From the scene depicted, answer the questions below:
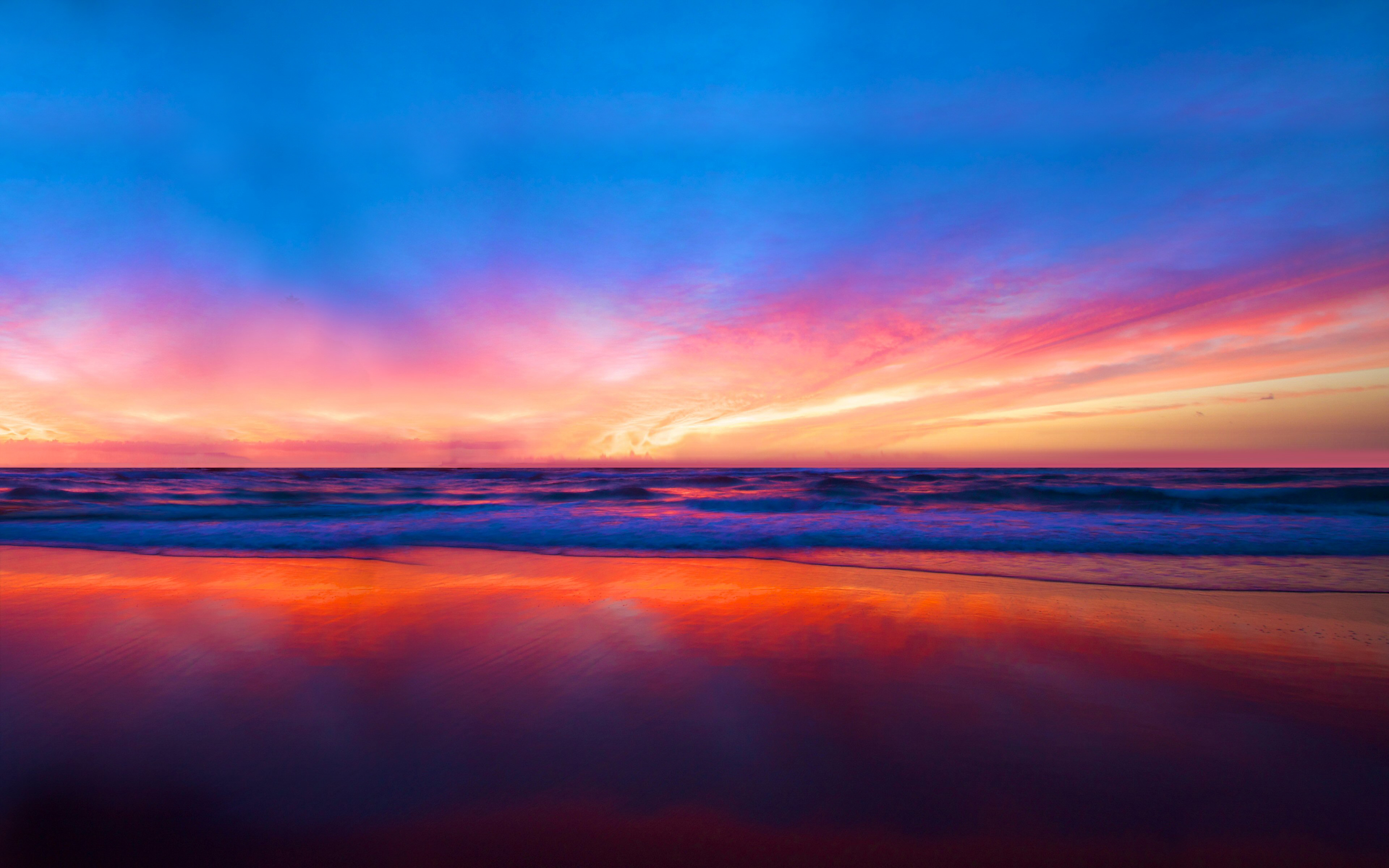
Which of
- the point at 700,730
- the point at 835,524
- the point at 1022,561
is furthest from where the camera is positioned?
the point at 835,524

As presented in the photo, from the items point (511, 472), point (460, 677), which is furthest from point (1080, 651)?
point (511, 472)

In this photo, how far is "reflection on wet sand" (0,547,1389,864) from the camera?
2.15 metres

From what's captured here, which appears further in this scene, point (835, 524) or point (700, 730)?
point (835, 524)

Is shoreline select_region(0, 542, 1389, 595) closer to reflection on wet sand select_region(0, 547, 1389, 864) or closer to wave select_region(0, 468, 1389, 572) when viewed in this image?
wave select_region(0, 468, 1389, 572)

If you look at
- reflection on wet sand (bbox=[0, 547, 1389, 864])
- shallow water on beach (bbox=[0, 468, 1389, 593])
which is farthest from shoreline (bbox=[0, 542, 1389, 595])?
reflection on wet sand (bbox=[0, 547, 1389, 864])

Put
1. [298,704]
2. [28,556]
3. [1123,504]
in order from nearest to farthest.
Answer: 1. [298,704]
2. [28,556]
3. [1123,504]

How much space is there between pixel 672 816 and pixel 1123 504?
21359 millimetres

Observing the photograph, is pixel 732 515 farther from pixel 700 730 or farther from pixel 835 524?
pixel 700 730

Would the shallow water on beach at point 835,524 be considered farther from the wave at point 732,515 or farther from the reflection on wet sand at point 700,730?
the reflection on wet sand at point 700,730

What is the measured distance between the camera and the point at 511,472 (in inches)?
1850

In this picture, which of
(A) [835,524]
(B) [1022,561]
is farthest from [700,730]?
(A) [835,524]

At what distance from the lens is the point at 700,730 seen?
9.72 ft

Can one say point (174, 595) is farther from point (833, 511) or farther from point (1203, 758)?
point (833, 511)

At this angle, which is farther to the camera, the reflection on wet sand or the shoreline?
the shoreline
